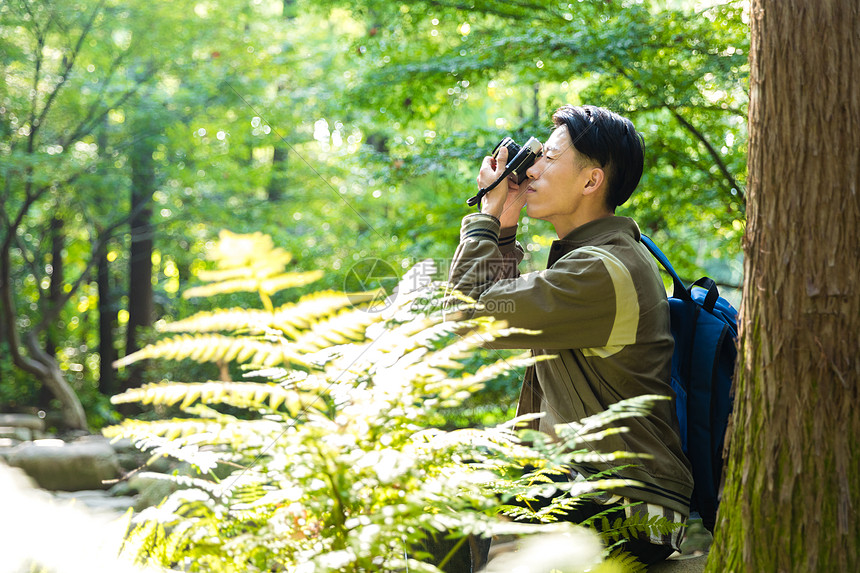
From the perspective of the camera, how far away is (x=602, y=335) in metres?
1.91

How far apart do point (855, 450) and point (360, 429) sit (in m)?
0.96

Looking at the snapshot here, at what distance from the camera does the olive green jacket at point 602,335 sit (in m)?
1.84

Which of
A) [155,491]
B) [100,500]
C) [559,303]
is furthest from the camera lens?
[100,500]

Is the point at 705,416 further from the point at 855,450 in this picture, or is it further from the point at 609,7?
the point at 609,7

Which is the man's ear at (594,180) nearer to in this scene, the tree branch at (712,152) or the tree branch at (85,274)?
the tree branch at (712,152)

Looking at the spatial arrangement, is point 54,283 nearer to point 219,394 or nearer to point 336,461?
point 219,394

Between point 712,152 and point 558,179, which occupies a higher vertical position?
point 712,152

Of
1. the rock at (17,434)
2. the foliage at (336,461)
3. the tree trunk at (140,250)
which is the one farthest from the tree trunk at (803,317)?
the tree trunk at (140,250)

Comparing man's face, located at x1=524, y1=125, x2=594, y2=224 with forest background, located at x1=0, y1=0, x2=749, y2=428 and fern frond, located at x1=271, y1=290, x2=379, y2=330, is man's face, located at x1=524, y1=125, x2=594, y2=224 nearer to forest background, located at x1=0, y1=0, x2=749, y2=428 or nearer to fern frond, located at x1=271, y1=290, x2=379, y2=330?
forest background, located at x1=0, y1=0, x2=749, y2=428

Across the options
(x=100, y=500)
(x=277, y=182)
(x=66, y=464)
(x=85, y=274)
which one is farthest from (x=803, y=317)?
(x=277, y=182)

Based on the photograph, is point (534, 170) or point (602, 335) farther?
point (534, 170)

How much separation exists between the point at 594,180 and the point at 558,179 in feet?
0.38

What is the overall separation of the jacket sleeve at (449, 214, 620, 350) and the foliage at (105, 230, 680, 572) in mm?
474

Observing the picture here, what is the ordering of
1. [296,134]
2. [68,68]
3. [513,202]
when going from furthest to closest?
[296,134]
[68,68]
[513,202]
